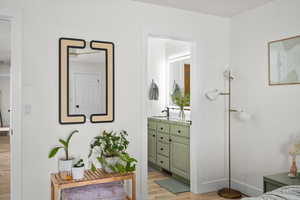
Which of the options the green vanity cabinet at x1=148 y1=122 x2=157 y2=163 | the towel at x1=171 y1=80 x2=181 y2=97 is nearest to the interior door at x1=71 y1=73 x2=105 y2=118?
the green vanity cabinet at x1=148 y1=122 x2=157 y2=163

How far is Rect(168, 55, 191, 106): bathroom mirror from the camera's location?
4.65 m

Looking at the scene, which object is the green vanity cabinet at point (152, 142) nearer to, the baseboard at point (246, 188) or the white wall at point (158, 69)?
the white wall at point (158, 69)

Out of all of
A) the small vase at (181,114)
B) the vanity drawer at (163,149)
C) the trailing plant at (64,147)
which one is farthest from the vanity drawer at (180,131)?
the trailing plant at (64,147)

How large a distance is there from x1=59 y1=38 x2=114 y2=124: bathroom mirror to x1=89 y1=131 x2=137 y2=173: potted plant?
245mm

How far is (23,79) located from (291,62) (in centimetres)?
295

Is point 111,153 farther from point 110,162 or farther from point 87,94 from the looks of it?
point 87,94

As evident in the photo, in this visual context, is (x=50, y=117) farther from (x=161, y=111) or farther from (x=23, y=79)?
(x=161, y=111)

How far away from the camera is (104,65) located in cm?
288

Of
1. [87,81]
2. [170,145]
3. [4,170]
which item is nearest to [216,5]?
[87,81]

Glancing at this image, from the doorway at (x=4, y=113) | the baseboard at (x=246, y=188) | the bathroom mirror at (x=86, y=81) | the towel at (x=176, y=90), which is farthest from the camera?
the towel at (x=176, y=90)

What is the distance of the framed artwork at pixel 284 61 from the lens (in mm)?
2797

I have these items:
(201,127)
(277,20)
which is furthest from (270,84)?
(201,127)

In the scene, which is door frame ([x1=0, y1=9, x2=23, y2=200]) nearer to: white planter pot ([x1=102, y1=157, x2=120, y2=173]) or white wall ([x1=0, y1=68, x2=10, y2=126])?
white planter pot ([x1=102, y1=157, x2=120, y2=173])

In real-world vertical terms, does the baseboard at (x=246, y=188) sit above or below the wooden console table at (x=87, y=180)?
below
